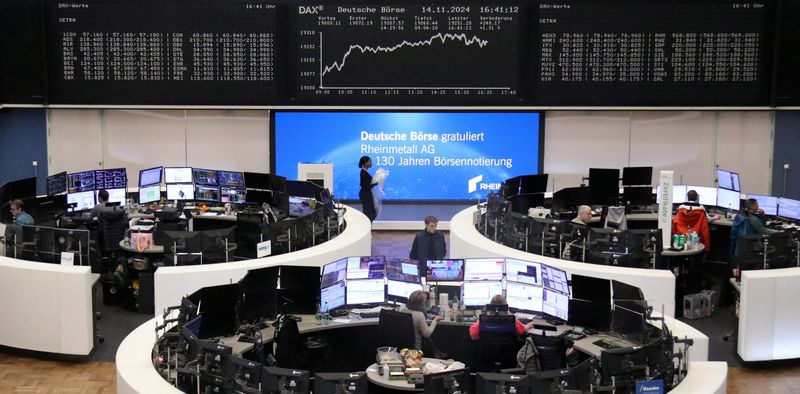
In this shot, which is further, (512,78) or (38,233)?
(512,78)

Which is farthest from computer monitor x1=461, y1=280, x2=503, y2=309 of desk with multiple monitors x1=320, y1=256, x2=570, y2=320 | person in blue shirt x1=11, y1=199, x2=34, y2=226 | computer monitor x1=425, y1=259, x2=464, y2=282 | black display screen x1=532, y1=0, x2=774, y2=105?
black display screen x1=532, y1=0, x2=774, y2=105

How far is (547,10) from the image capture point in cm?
1537

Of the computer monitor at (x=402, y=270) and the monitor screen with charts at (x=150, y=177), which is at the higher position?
the monitor screen with charts at (x=150, y=177)

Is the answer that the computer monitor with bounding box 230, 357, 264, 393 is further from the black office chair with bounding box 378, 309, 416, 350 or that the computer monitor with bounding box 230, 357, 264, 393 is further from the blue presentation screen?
the blue presentation screen

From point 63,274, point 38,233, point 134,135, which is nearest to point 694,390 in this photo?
point 63,274

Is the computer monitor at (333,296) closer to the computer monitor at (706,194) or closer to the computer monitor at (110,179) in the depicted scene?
the computer monitor at (110,179)

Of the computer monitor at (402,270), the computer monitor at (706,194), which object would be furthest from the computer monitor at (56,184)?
the computer monitor at (706,194)

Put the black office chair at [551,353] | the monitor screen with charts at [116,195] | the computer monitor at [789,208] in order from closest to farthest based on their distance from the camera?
the black office chair at [551,353]
the computer monitor at [789,208]
the monitor screen with charts at [116,195]

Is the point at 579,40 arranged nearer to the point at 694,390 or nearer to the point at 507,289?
the point at 507,289

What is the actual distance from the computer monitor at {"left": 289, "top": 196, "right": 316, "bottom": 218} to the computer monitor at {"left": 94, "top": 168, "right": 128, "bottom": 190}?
7.49 feet

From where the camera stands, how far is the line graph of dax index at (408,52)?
50.8ft

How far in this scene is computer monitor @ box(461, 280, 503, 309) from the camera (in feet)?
33.2

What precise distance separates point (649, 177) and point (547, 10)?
2.74 metres

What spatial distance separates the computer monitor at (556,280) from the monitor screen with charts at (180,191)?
22.1ft
